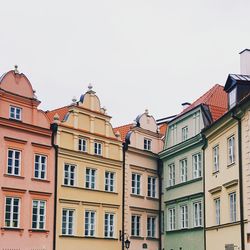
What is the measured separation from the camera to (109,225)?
3666cm

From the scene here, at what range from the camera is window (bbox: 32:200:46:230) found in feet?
106

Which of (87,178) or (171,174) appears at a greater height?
(171,174)

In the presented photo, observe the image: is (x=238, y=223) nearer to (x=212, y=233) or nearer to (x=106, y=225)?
(x=212, y=233)

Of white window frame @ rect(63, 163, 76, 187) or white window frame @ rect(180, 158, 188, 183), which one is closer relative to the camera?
white window frame @ rect(63, 163, 76, 187)

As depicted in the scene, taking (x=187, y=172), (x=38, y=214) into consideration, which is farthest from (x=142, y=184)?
(x=38, y=214)

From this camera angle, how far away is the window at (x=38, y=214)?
32.4 meters

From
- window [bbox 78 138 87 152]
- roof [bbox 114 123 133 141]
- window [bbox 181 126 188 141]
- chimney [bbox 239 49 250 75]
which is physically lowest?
window [bbox 78 138 87 152]

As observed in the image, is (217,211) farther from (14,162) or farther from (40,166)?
(14,162)

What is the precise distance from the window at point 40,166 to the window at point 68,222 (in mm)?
2607

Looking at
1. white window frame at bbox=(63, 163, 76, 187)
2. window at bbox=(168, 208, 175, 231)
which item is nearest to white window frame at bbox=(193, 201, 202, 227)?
window at bbox=(168, 208, 175, 231)

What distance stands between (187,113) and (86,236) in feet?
31.3

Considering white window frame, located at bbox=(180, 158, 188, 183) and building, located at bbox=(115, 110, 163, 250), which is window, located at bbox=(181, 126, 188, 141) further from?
building, located at bbox=(115, 110, 163, 250)

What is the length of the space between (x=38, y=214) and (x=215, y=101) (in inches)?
482

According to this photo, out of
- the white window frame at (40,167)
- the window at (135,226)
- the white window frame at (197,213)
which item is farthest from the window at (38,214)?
the white window frame at (197,213)
